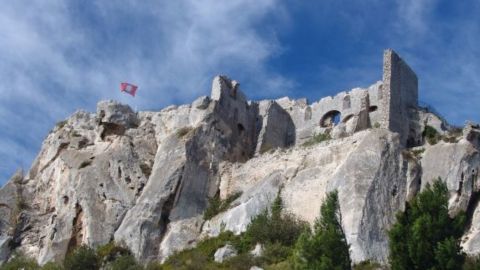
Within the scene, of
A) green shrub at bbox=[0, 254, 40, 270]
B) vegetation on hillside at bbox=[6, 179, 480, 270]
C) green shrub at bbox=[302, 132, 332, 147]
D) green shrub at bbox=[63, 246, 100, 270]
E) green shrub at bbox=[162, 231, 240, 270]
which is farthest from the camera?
green shrub at bbox=[302, 132, 332, 147]

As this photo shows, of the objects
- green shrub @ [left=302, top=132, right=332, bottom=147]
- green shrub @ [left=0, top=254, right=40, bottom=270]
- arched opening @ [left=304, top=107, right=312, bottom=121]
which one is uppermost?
arched opening @ [left=304, top=107, right=312, bottom=121]

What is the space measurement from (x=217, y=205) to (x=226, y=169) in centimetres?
269

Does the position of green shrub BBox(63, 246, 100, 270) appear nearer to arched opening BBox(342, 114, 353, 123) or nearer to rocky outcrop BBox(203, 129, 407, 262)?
rocky outcrop BBox(203, 129, 407, 262)

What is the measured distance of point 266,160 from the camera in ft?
158

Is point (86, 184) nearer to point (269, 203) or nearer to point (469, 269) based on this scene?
point (269, 203)

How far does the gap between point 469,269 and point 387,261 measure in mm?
4949

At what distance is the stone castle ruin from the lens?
49.0 meters

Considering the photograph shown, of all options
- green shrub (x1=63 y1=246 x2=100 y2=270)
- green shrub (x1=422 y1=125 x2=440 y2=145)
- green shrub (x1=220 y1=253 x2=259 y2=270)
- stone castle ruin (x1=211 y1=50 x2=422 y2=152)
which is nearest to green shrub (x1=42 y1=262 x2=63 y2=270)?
green shrub (x1=63 y1=246 x2=100 y2=270)

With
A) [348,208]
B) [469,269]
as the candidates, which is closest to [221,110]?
[348,208]

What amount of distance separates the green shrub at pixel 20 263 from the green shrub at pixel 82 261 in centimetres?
331

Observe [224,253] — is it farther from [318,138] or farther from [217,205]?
[318,138]

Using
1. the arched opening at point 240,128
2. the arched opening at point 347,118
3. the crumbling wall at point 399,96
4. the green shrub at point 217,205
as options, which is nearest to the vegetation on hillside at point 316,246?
the green shrub at point 217,205

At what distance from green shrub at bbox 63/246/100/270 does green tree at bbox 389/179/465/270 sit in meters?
14.6

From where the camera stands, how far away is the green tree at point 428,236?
3403 cm
